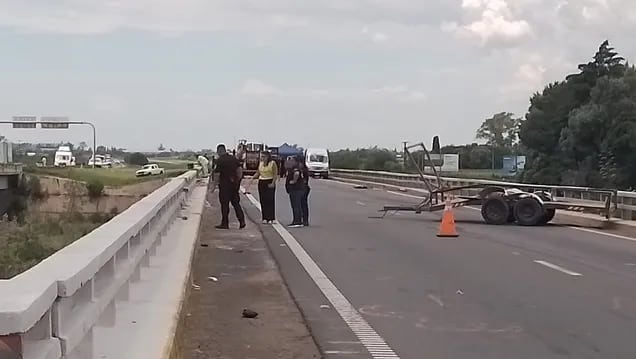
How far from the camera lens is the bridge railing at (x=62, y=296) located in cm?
338

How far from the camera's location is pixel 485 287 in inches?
525

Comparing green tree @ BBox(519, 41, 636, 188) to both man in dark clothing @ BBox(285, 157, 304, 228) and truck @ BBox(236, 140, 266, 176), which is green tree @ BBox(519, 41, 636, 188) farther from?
man in dark clothing @ BBox(285, 157, 304, 228)

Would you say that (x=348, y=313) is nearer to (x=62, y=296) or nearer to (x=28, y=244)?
(x=62, y=296)

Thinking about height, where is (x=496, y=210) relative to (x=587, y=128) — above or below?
below

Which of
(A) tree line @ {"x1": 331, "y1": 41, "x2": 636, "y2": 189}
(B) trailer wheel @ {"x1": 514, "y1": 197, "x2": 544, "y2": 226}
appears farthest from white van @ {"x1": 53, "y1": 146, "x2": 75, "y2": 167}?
(B) trailer wheel @ {"x1": 514, "y1": 197, "x2": 544, "y2": 226}

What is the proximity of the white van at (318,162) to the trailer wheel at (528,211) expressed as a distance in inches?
1991

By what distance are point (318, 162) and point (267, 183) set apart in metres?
51.9

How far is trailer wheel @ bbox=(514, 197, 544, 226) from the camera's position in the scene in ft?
82.7

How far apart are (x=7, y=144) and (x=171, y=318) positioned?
84698 millimetres

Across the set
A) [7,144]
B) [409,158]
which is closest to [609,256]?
[409,158]

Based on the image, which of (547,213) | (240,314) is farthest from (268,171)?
(240,314)

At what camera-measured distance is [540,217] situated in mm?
25312

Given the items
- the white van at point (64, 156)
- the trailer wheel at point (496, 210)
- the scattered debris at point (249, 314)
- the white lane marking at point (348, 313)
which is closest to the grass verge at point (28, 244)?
the white lane marking at point (348, 313)

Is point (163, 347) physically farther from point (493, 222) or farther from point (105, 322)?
point (493, 222)
